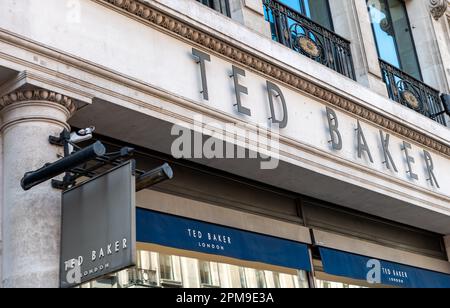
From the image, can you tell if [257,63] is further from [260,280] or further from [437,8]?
[437,8]

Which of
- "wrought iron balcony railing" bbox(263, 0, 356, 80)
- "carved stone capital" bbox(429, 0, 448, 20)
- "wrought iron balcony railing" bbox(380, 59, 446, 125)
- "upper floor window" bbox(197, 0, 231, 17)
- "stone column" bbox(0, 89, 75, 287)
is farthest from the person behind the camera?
"carved stone capital" bbox(429, 0, 448, 20)

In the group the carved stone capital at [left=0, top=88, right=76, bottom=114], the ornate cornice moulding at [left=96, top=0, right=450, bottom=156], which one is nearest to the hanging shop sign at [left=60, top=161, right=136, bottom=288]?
the carved stone capital at [left=0, top=88, right=76, bottom=114]

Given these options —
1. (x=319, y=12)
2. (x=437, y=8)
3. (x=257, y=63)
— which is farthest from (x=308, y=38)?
(x=437, y=8)

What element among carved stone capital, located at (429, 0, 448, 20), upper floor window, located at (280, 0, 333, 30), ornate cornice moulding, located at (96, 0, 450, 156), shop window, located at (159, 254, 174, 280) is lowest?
shop window, located at (159, 254, 174, 280)

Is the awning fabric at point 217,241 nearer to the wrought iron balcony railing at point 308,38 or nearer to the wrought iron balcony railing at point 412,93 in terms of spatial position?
the wrought iron balcony railing at point 308,38

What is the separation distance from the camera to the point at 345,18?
1285 cm

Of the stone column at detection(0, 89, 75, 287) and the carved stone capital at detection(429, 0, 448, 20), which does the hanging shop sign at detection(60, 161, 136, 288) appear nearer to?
the stone column at detection(0, 89, 75, 287)

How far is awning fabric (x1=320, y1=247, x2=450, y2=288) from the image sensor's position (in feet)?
36.9

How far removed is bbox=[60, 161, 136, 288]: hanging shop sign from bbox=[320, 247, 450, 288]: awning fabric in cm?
478

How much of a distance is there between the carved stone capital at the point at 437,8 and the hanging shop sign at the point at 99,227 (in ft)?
31.0

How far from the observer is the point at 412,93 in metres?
13.9

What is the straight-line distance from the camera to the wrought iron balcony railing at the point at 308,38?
1162 cm

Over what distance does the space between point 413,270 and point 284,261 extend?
9.76 feet

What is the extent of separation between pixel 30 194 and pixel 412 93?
8.30 meters
